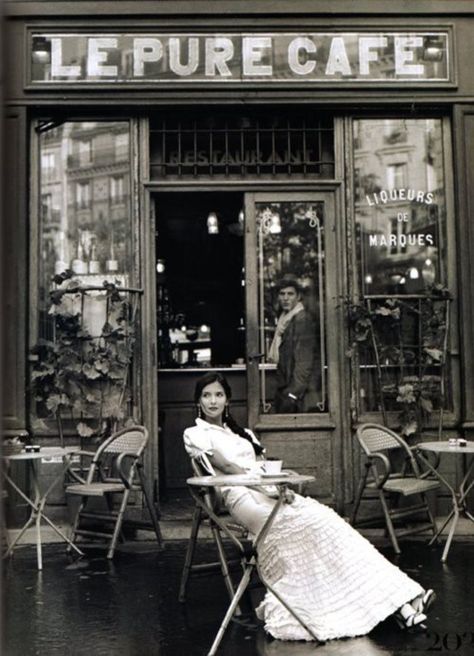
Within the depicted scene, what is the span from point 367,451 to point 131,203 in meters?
3.05

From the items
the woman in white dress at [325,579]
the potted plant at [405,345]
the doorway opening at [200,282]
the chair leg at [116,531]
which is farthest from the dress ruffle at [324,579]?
the doorway opening at [200,282]

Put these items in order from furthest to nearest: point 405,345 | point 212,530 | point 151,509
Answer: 1. point 405,345
2. point 151,509
3. point 212,530

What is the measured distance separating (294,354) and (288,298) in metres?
0.51

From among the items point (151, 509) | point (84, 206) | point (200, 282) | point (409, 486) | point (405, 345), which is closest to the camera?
point (409, 486)

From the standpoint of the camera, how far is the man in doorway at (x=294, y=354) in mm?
7840

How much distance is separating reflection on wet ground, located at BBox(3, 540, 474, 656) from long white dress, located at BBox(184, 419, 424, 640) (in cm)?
11

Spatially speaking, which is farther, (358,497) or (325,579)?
(358,497)

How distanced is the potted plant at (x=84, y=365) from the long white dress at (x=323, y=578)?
2.95 meters

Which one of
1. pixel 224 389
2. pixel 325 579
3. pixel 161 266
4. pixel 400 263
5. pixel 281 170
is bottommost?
pixel 325 579

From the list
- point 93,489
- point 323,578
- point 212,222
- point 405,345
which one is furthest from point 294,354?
point 212,222

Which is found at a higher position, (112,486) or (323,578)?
(112,486)

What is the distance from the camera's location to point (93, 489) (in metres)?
6.67

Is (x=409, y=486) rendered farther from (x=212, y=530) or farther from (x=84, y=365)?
(x=84, y=365)

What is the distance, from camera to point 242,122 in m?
7.98
